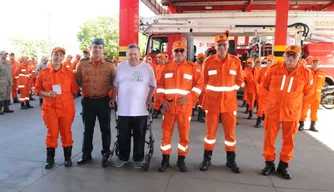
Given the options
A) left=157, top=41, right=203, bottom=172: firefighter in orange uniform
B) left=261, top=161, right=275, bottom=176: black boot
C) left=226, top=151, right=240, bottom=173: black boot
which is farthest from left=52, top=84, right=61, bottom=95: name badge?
left=261, top=161, right=275, bottom=176: black boot

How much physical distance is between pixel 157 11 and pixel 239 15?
34.1ft

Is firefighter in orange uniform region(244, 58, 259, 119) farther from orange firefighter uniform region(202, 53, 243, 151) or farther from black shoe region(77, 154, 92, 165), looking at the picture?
black shoe region(77, 154, 92, 165)


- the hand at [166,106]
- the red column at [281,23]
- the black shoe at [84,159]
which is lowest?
the black shoe at [84,159]

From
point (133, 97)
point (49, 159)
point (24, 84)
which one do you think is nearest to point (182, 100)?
point (133, 97)

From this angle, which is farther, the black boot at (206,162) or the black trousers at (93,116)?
the black trousers at (93,116)

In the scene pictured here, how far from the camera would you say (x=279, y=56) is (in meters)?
9.47

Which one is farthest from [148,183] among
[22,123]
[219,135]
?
[22,123]

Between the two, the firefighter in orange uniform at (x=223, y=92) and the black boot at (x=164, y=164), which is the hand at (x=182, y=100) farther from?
the black boot at (x=164, y=164)

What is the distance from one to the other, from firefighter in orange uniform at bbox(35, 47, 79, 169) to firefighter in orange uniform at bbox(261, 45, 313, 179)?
9.74 ft

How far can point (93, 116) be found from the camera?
4332mm

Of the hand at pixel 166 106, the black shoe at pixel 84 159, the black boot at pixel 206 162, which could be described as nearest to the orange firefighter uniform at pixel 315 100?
the black boot at pixel 206 162

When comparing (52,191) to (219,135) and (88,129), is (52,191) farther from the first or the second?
Answer: (219,135)

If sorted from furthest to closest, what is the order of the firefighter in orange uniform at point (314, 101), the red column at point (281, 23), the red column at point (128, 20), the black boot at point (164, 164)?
the red column at point (128, 20), the red column at point (281, 23), the firefighter in orange uniform at point (314, 101), the black boot at point (164, 164)

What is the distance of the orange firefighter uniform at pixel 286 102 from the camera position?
3.83m
